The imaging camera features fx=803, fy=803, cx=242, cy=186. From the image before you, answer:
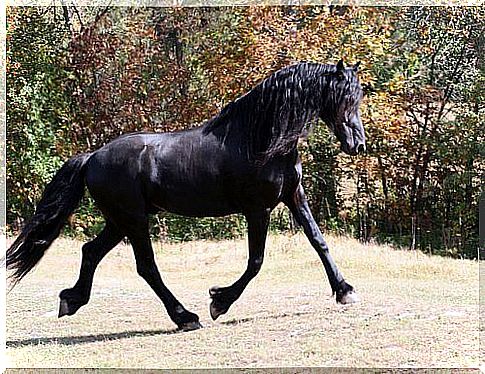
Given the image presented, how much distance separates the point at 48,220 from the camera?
6277mm

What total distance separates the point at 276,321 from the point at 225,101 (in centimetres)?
731

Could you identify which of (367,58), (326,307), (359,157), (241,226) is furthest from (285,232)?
(326,307)

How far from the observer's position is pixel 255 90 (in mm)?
6172

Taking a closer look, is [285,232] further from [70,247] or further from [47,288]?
[47,288]

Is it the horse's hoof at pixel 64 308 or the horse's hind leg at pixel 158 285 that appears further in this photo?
the horse's hoof at pixel 64 308

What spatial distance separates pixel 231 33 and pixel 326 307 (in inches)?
300

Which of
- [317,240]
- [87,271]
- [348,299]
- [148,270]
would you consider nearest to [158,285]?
[148,270]

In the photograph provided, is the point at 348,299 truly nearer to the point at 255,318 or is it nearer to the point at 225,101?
the point at 255,318

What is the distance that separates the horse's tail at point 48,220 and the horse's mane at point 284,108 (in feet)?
4.59

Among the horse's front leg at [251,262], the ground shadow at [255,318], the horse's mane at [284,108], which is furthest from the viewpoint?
the ground shadow at [255,318]

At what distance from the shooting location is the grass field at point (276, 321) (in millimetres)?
5340

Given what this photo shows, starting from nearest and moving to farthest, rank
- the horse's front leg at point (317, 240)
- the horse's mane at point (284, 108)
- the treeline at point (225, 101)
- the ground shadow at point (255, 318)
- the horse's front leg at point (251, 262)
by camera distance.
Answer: the horse's mane at point (284, 108)
the horse's front leg at point (251, 262)
the ground shadow at point (255, 318)
the horse's front leg at point (317, 240)
the treeline at point (225, 101)

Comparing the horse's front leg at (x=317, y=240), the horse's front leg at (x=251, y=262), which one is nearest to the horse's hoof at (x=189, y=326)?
the horse's front leg at (x=251, y=262)

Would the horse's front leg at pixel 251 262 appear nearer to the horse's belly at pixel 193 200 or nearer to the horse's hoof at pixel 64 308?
the horse's belly at pixel 193 200
